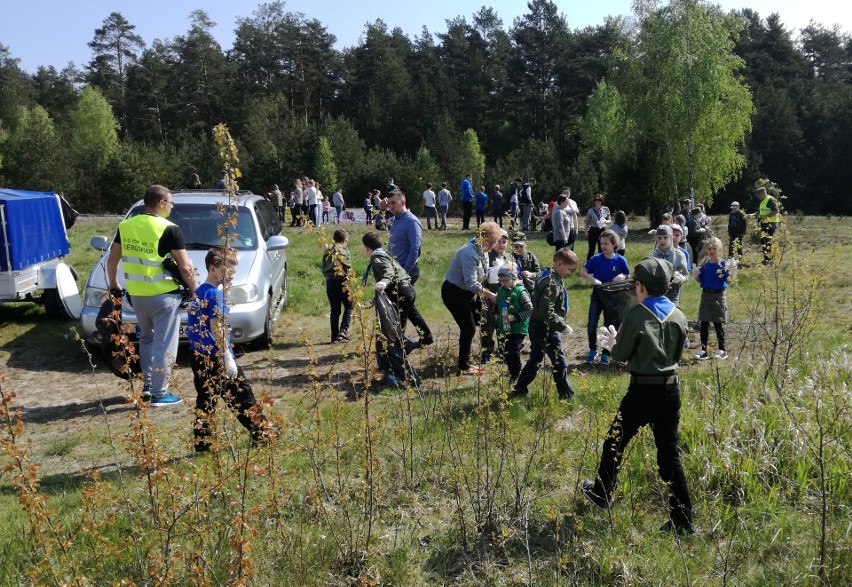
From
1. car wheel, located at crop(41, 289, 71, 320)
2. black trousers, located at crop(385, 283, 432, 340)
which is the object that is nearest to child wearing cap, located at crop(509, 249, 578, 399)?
black trousers, located at crop(385, 283, 432, 340)

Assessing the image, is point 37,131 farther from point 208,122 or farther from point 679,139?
point 679,139

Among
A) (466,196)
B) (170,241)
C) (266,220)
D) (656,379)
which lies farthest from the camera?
(466,196)

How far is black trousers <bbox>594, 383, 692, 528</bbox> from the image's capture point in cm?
424

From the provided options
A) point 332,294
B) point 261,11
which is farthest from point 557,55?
point 332,294

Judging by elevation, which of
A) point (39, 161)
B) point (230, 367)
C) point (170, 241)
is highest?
point (39, 161)

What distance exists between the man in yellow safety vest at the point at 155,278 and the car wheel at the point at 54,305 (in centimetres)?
476

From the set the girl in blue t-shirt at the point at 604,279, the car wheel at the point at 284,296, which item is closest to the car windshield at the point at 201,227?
the car wheel at the point at 284,296

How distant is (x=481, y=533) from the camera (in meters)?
4.24

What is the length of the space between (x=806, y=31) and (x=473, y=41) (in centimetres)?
3265

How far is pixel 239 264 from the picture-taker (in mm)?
8625

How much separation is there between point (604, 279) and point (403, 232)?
247cm

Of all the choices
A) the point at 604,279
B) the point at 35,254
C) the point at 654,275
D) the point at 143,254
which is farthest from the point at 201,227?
the point at 654,275

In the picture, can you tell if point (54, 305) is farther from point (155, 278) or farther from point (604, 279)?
point (604, 279)

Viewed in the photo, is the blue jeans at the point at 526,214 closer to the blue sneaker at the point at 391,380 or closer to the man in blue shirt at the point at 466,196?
the man in blue shirt at the point at 466,196
